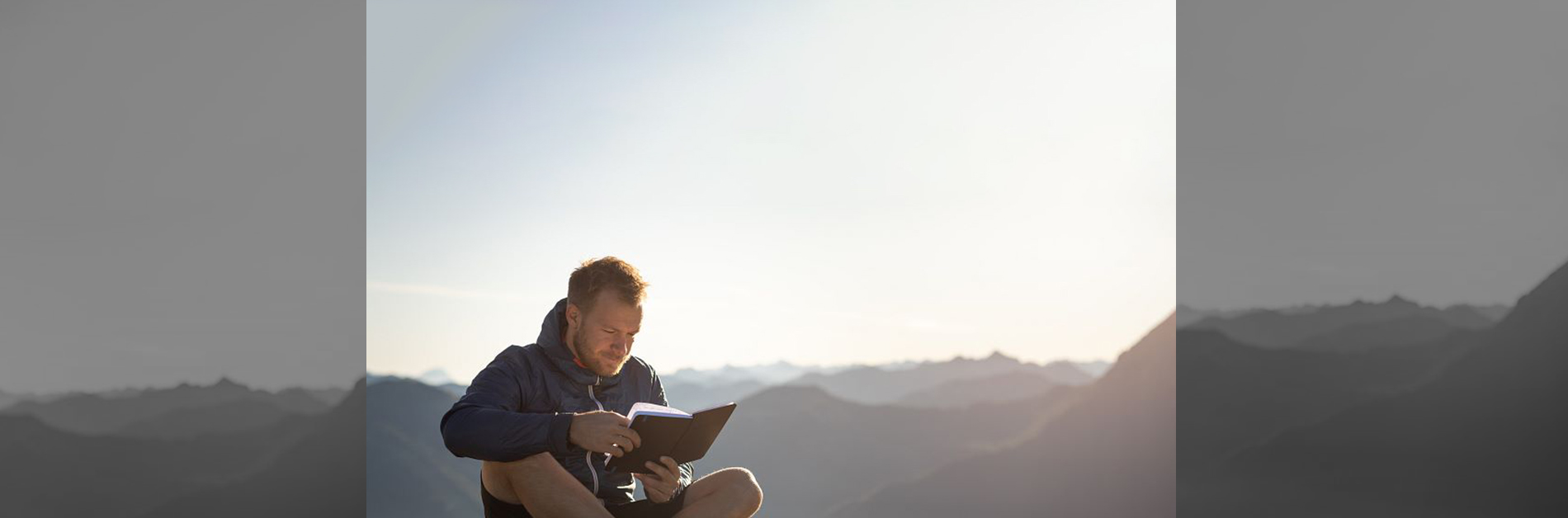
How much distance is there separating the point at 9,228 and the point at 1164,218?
336 cm

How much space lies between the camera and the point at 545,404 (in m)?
2.29

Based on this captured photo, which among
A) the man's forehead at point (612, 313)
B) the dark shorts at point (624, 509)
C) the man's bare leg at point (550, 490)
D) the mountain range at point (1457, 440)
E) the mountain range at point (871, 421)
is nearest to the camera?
the man's bare leg at point (550, 490)

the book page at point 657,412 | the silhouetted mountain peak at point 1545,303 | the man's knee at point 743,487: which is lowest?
the man's knee at point 743,487

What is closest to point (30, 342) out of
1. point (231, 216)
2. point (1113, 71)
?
point (231, 216)

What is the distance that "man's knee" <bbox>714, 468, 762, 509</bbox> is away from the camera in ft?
7.42

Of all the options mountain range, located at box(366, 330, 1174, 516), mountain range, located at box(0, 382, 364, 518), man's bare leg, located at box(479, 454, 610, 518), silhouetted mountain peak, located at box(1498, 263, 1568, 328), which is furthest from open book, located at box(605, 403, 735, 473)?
silhouetted mountain peak, located at box(1498, 263, 1568, 328)

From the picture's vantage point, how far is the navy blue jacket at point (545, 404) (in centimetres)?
204

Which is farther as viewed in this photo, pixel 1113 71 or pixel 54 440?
pixel 1113 71

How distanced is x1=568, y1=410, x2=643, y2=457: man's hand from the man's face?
240 mm

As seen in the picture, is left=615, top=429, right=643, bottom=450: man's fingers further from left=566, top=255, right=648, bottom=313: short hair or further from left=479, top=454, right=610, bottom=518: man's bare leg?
left=566, top=255, right=648, bottom=313: short hair

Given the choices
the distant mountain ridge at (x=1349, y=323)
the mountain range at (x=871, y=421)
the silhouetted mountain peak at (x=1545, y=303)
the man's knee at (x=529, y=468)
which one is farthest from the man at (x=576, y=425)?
the silhouetted mountain peak at (x=1545, y=303)

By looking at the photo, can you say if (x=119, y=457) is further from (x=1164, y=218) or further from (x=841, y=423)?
(x=1164, y=218)

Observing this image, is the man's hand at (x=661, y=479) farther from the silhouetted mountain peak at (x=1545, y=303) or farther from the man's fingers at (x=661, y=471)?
the silhouetted mountain peak at (x=1545, y=303)

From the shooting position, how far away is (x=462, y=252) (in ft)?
12.0
